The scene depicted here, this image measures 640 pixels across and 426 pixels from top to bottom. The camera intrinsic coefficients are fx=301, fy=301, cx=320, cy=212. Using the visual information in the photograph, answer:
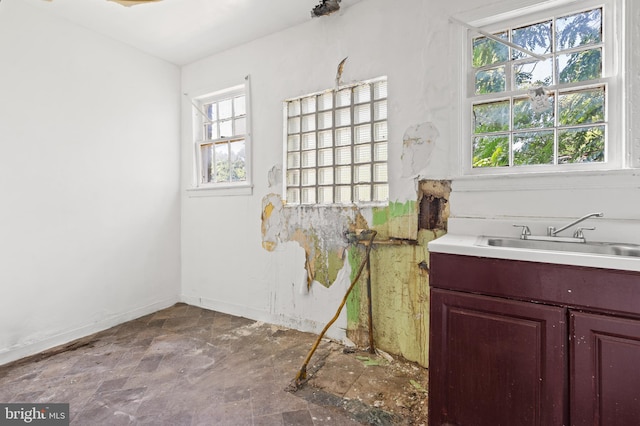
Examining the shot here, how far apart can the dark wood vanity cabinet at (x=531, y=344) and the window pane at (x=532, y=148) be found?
0.94 m

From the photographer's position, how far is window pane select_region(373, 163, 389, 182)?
2453mm

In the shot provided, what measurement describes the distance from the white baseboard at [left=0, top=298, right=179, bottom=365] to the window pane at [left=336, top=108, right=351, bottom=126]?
277 cm

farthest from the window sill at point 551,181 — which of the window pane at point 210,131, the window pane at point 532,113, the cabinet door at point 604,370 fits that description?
the window pane at point 210,131

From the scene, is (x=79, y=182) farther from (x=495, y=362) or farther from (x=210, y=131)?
(x=495, y=362)

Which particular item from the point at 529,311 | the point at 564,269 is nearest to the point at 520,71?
the point at 564,269

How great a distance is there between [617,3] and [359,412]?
107 inches

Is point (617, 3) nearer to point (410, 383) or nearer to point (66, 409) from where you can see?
point (410, 383)

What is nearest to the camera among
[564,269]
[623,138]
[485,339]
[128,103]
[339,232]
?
[564,269]

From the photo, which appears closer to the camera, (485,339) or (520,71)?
(485,339)

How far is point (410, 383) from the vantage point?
199 centimetres

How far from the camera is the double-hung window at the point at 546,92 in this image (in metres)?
1.74

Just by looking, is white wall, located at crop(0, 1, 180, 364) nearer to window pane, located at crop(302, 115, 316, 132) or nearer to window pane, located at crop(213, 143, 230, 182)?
window pane, located at crop(213, 143, 230, 182)

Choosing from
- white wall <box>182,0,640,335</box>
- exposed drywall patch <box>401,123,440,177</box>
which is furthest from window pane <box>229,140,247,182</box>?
exposed drywall patch <box>401,123,440,177</box>

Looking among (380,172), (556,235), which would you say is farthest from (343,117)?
(556,235)
